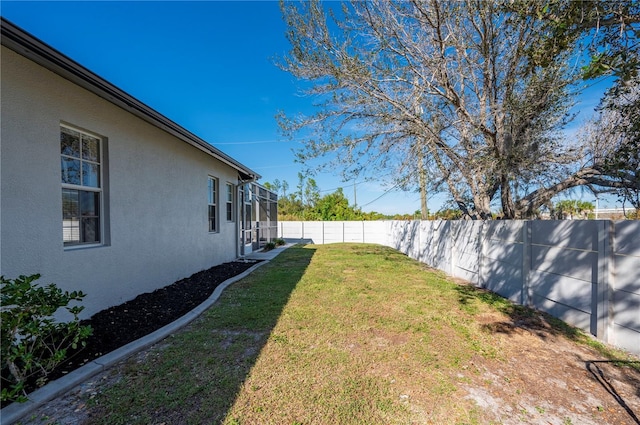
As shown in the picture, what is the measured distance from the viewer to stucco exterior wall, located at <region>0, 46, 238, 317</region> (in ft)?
9.93

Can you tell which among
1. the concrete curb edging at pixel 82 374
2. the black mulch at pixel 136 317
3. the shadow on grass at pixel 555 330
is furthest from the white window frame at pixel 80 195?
the shadow on grass at pixel 555 330

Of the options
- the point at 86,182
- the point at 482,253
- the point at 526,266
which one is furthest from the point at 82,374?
the point at 482,253

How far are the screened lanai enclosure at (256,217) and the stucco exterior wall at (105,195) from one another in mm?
3700

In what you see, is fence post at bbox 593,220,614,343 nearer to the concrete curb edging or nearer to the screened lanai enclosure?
the concrete curb edging

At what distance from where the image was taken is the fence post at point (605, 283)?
348 cm

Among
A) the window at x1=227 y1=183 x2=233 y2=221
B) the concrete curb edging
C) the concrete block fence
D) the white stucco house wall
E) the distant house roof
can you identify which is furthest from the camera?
the window at x1=227 y1=183 x2=233 y2=221

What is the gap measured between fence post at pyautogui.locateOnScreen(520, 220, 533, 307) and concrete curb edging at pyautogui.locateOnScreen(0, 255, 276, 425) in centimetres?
551

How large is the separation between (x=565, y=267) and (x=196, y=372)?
5.02 m

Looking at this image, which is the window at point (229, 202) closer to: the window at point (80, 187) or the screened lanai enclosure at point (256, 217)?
the screened lanai enclosure at point (256, 217)

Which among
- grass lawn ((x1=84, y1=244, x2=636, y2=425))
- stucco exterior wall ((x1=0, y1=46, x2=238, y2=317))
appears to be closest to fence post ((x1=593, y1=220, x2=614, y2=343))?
grass lawn ((x1=84, y1=244, x2=636, y2=425))

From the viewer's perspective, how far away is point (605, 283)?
3.52 m

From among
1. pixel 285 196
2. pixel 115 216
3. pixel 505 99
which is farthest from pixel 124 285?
pixel 285 196

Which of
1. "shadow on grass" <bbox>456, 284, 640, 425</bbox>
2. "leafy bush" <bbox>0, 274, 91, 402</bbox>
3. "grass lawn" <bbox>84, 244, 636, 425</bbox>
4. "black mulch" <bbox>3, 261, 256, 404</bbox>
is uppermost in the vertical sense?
"leafy bush" <bbox>0, 274, 91, 402</bbox>

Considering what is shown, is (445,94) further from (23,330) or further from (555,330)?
(23,330)
